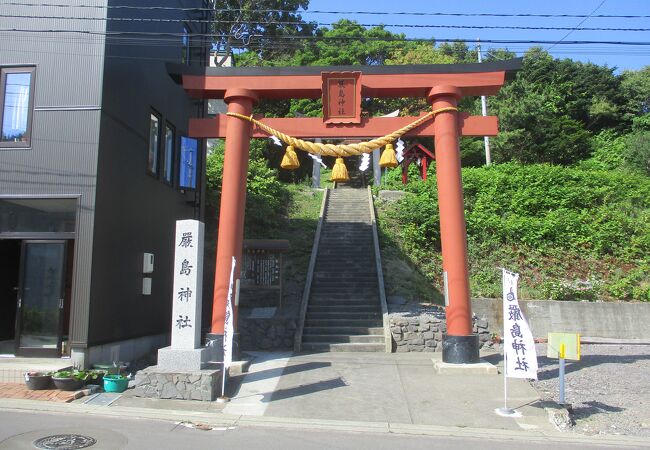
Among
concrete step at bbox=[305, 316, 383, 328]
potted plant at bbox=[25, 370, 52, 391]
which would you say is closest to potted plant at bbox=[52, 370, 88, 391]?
potted plant at bbox=[25, 370, 52, 391]

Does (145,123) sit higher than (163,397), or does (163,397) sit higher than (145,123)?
(145,123)

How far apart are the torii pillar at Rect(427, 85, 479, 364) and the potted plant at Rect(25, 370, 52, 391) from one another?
761cm

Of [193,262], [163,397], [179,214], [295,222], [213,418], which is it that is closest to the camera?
[213,418]

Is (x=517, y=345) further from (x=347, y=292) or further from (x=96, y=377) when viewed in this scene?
(x=347, y=292)

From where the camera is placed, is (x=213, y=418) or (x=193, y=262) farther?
(x=193, y=262)

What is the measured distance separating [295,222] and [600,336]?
1226 cm

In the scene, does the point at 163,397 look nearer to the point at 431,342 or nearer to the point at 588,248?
the point at 431,342

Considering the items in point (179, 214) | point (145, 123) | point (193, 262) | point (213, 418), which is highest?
point (145, 123)

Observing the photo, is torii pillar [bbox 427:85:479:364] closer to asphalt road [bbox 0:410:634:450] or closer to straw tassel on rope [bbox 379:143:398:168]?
straw tassel on rope [bbox 379:143:398:168]

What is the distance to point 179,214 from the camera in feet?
49.1

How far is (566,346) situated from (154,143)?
10.9 meters

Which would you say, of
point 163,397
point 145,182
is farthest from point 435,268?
point 163,397

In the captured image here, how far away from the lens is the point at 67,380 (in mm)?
8477

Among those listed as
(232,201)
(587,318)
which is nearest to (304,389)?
(232,201)
